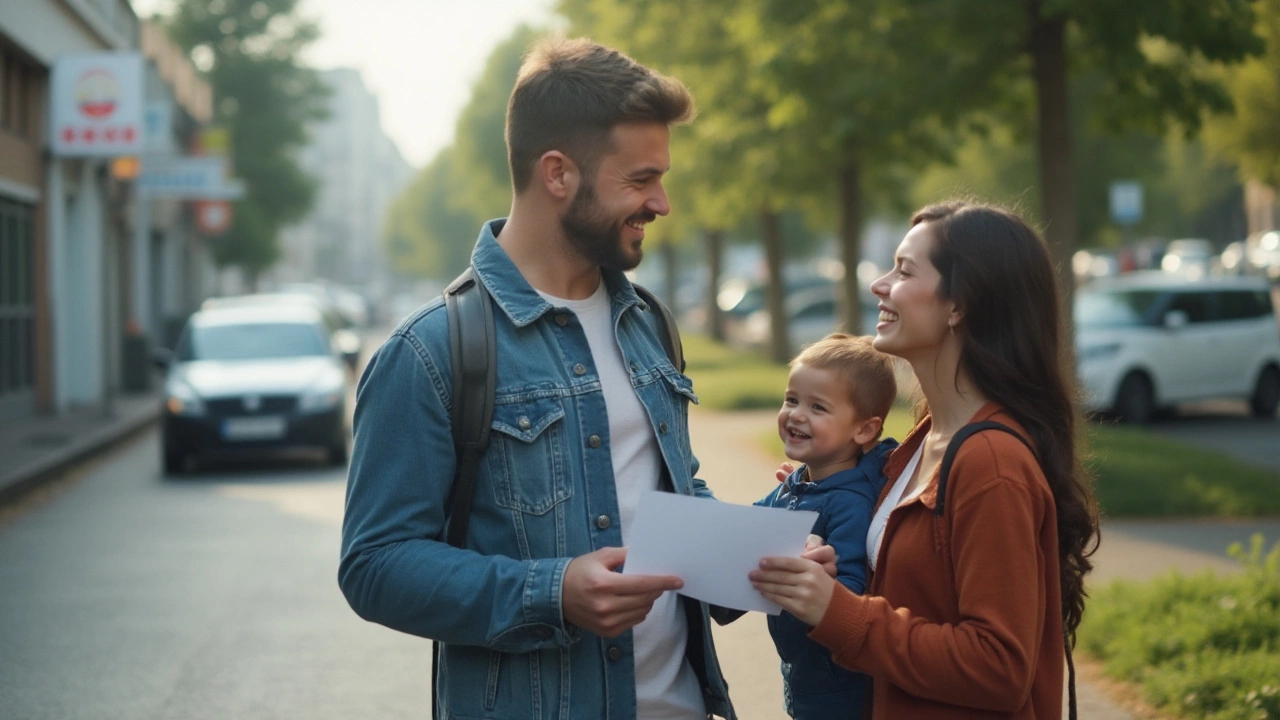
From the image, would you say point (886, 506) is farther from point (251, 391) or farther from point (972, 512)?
point (251, 391)

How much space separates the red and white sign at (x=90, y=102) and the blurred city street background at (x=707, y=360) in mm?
38

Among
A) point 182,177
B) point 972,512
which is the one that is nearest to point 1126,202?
point 182,177

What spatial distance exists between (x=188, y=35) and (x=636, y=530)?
162 feet

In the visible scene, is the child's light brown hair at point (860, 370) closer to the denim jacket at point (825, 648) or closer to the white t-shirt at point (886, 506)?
the denim jacket at point (825, 648)

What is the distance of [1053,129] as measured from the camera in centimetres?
1409

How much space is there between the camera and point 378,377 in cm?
268

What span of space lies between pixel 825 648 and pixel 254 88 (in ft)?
159

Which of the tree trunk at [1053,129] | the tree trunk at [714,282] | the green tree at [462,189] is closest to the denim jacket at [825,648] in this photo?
the tree trunk at [1053,129]

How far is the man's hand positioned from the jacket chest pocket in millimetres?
179

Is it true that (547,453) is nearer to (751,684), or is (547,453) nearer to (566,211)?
(566,211)

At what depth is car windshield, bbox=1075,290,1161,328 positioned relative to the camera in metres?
18.3

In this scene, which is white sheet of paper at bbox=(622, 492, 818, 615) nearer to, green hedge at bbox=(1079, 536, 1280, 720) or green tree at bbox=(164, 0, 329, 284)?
green hedge at bbox=(1079, 536, 1280, 720)

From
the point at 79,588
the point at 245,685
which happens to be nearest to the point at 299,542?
the point at 79,588

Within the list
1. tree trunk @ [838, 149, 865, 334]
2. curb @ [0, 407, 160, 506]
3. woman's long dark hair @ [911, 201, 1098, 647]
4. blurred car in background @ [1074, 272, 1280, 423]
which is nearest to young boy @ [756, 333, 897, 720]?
woman's long dark hair @ [911, 201, 1098, 647]
